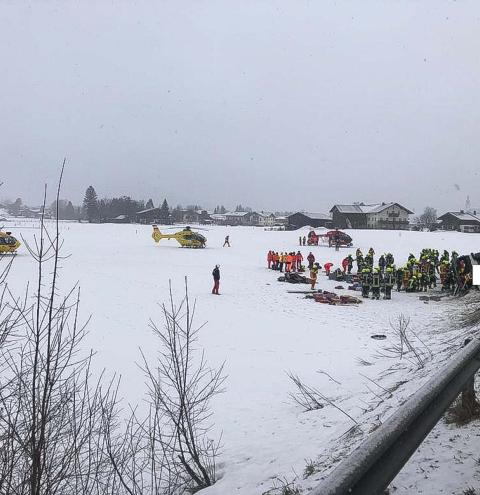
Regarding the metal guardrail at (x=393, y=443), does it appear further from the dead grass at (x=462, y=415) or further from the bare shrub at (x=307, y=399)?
the bare shrub at (x=307, y=399)

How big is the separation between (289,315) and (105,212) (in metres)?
105

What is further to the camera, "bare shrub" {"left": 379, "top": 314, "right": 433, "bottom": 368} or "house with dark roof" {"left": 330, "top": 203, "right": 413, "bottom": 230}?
"house with dark roof" {"left": 330, "top": 203, "right": 413, "bottom": 230}

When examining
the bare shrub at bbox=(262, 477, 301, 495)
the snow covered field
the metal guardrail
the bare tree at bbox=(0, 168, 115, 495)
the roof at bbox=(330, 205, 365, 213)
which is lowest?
the snow covered field

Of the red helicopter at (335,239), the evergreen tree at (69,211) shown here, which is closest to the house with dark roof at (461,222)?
the red helicopter at (335,239)

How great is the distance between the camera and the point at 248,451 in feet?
18.2

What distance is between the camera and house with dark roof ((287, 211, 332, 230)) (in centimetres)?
8038

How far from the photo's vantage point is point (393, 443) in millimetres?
2041

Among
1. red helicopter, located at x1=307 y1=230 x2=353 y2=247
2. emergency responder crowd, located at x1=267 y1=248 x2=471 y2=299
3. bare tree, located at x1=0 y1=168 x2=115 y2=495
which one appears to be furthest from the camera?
red helicopter, located at x1=307 y1=230 x2=353 y2=247

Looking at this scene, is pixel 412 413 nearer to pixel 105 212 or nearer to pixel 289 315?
pixel 289 315

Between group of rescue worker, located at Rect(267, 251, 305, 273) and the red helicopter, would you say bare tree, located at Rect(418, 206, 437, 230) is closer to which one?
the red helicopter

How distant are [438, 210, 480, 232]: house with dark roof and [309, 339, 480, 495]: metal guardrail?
269 ft

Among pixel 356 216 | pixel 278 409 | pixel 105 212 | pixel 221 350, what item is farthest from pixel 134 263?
pixel 105 212

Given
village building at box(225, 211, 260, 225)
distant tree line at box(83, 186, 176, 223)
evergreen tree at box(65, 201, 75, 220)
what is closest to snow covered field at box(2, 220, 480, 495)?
distant tree line at box(83, 186, 176, 223)

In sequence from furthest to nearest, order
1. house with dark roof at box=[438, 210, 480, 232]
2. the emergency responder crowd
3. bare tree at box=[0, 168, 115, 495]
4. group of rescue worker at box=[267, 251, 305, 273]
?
house with dark roof at box=[438, 210, 480, 232], group of rescue worker at box=[267, 251, 305, 273], the emergency responder crowd, bare tree at box=[0, 168, 115, 495]
